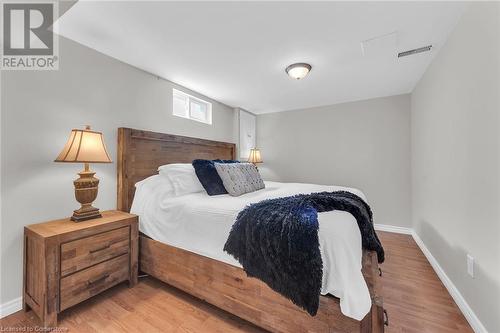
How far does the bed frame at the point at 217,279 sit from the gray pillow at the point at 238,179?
724mm

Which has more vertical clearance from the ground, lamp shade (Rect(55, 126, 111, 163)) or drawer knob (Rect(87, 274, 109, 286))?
lamp shade (Rect(55, 126, 111, 163))

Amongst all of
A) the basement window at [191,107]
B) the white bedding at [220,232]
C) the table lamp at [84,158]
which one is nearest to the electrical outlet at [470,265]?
the white bedding at [220,232]

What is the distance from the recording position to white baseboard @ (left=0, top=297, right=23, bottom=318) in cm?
152

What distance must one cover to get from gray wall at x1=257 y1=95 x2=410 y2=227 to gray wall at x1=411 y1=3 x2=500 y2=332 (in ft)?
3.24

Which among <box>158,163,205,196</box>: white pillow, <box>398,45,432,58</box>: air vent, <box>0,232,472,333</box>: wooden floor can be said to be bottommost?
<box>0,232,472,333</box>: wooden floor

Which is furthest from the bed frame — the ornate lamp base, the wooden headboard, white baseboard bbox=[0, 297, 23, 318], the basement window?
white baseboard bbox=[0, 297, 23, 318]

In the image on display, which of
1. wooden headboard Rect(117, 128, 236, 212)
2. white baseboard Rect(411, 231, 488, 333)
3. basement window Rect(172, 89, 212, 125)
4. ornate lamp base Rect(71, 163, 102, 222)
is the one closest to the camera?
white baseboard Rect(411, 231, 488, 333)

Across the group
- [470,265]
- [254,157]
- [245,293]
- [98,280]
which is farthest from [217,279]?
[254,157]

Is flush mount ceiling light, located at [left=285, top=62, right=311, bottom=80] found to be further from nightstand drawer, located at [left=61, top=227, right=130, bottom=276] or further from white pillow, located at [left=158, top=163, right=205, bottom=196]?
nightstand drawer, located at [left=61, top=227, right=130, bottom=276]

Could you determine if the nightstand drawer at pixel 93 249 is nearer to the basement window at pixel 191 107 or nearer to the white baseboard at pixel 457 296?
the basement window at pixel 191 107

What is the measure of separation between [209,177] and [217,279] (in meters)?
0.98

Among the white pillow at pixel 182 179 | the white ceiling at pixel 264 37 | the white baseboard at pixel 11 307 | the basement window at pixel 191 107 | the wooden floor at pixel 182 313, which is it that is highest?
the white ceiling at pixel 264 37

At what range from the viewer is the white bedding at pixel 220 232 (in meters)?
1.05

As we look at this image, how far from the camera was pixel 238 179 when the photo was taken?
2223 millimetres
